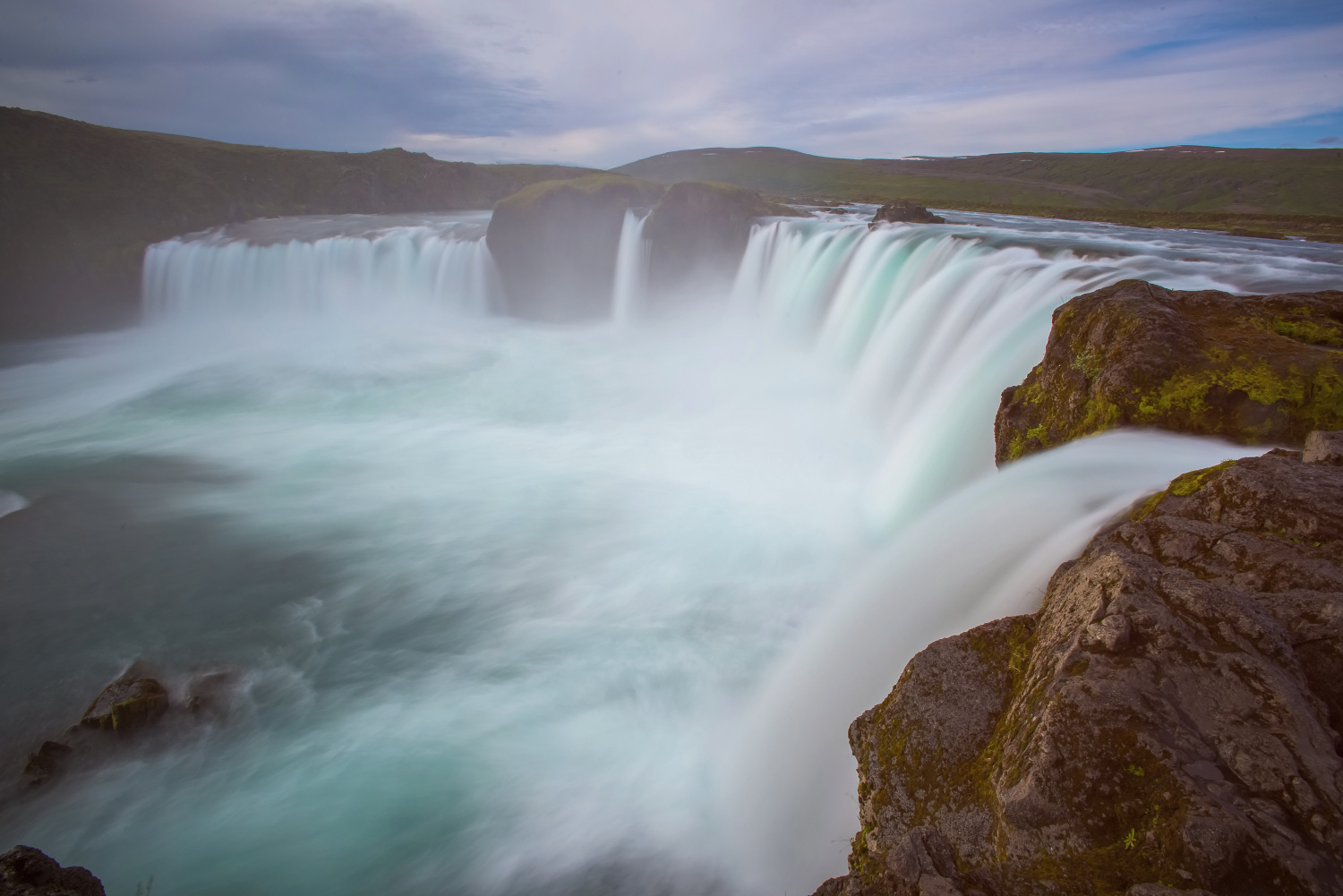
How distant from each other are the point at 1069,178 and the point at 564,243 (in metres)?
115

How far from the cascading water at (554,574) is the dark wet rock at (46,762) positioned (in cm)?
22

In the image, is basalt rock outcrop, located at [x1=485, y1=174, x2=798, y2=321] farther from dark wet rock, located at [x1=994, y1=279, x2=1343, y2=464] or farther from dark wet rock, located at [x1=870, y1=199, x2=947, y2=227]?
dark wet rock, located at [x1=994, y1=279, x2=1343, y2=464]

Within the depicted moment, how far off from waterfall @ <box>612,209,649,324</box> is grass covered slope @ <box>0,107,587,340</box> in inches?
959

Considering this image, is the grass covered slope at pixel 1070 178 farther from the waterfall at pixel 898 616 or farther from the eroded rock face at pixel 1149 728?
the eroded rock face at pixel 1149 728

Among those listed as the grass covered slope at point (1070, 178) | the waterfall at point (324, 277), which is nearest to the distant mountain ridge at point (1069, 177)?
the grass covered slope at point (1070, 178)

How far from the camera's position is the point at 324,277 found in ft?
104

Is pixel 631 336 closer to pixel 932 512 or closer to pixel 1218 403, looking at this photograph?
pixel 932 512

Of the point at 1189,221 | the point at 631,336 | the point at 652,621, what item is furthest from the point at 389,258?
the point at 1189,221

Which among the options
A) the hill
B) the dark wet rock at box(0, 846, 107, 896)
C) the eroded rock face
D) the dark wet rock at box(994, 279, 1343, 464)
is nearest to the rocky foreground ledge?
the eroded rock face

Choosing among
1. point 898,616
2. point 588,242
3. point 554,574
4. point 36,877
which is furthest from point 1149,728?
point 588,242

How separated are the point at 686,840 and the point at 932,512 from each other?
13.9 ft

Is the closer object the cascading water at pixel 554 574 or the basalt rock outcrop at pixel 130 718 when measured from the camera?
the cascading water at pixel 554 574

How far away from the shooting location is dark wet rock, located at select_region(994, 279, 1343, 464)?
18.4ft

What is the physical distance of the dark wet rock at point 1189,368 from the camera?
562 centimetres
